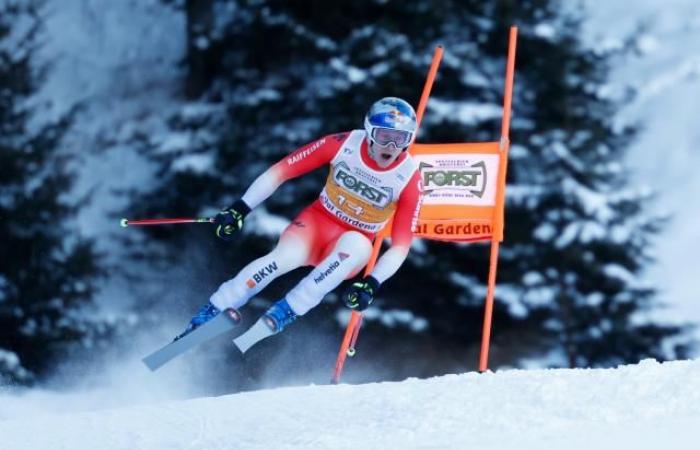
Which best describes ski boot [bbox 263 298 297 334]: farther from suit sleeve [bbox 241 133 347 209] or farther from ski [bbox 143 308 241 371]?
suit sleeve [bbox 241 133 347 209]

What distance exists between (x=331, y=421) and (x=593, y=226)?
736cm

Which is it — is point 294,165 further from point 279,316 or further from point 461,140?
point 461,140

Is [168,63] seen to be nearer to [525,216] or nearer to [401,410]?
[525,216]

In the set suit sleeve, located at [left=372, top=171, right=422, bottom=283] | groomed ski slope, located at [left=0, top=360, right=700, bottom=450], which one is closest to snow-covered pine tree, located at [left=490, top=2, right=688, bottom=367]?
suit sleeve, located at [left=372, top=171, right=422, bottom=283]

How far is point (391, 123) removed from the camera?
5.16 metres

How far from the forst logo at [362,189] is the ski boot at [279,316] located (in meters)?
0.68

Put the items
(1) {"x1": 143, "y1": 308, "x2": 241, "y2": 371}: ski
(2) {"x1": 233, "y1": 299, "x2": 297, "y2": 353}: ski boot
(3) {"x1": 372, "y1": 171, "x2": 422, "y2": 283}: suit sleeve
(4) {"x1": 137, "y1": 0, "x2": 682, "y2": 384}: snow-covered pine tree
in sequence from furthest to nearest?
(4) {"x1": 137, "y1": 0, "x2": 682, "y2": 384}: snow-covered pine tree
(3) {"x1": 372, "y1": 171, "x2": 422, "y2": 283}: suit sleeve
(2) {"x1": 233, "y1": 299, "x2": 297, "y2": 353}: ski boot
(1) {"x1": 143, "y1": 308, "x2": 241, "y2": 371}: ski

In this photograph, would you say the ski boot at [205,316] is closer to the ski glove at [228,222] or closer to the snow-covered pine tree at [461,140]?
the ski glove at [228,222]

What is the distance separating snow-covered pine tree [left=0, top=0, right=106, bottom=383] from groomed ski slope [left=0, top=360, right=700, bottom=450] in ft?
19.0

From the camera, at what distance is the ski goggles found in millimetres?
5207

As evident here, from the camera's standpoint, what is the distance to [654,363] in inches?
213

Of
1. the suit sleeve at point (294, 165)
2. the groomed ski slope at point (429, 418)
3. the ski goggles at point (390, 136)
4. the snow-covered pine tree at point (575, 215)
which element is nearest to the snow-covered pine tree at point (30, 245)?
the snow-covered pine tree at point (575, 215)

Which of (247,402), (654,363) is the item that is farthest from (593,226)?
(247,402)

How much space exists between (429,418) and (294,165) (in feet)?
5.18
